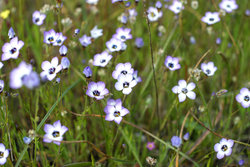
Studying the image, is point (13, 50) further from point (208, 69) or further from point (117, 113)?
point (208, 69)

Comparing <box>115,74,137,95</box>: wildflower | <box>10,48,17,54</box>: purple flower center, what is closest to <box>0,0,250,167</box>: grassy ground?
<box>115,74,137,95</box>: wildflower

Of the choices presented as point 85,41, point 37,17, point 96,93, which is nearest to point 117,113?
point 96,93

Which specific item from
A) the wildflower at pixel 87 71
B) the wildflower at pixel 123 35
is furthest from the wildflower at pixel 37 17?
the wildflower at pixel 87 71

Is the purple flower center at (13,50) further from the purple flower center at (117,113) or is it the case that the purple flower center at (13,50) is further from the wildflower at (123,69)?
the purple flower center at (117,113)

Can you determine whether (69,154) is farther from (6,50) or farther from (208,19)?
(208,19)

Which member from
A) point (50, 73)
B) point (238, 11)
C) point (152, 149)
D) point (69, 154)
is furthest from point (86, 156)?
point (238, 11)

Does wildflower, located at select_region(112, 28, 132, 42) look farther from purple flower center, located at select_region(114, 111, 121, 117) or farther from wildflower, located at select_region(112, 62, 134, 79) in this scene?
purple flower center, located at select_region(114, 111, 121, 117)

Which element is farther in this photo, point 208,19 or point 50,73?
point 208,19
